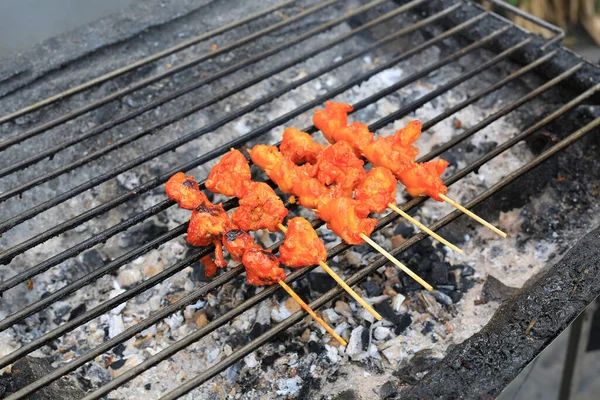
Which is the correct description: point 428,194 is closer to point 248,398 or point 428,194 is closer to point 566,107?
point 566,107

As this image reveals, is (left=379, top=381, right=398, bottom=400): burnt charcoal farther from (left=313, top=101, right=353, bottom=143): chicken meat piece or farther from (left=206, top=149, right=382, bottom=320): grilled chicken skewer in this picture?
(left=313, top=101, right=353, bottom=143): chicken meat piece

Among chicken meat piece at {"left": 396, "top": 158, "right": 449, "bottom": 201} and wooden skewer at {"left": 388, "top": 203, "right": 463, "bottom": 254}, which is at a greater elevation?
chicken meat piece at {"left": 396, "top": 158, "right": 449, "bottom": 201}

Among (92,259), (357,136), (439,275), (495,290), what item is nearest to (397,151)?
(357,136)

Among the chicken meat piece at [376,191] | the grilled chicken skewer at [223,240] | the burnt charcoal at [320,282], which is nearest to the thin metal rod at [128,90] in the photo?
the grilled chicken skewer at [223,240]

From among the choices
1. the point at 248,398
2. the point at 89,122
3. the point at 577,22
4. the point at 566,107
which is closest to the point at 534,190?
the point at 566,107

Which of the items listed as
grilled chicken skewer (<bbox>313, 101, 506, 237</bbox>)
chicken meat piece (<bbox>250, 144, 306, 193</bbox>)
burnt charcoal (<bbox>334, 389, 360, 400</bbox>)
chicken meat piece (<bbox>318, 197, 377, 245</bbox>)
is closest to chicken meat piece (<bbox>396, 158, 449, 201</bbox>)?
grilled chicken skewer (<bbox>313, 101, 506, 237</bbox>)

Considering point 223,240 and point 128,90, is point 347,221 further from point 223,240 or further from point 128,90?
point 128,90

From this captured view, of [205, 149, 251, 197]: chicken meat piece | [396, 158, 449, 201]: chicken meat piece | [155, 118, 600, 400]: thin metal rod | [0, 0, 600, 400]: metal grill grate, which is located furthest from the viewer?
[205, 149, 251, 197]: chicken meat piece
